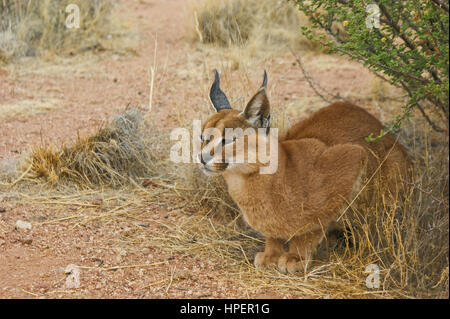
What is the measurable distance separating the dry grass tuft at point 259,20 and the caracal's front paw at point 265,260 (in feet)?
18.0

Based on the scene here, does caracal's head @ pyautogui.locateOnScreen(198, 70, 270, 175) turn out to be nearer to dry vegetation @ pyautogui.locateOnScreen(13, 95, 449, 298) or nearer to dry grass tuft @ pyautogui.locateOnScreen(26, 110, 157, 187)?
dry vegetation @ pyautogui.locateOnScreen(13, 95, 449, 298)

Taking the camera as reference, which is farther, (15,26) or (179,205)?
(15,26)

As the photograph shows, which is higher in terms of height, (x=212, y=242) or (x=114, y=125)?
(x=114, y=125)

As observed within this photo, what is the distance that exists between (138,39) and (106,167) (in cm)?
536

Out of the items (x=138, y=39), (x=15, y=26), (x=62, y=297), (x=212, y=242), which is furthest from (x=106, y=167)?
(x=138, y=39)

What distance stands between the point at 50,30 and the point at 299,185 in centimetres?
660

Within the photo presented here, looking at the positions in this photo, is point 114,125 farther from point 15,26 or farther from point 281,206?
point 15,26

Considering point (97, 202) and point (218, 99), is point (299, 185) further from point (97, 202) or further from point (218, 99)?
point (97, 202)

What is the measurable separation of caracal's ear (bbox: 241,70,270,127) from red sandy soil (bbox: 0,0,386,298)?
102 centimetres

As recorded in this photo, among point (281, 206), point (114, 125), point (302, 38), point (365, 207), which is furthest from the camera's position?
point (302, 38)

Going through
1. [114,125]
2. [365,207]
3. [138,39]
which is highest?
[138,39]

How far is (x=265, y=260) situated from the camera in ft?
12.8

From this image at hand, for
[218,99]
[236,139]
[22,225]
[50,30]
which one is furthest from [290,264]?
[50,30]

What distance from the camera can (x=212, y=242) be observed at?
4.18 meters
